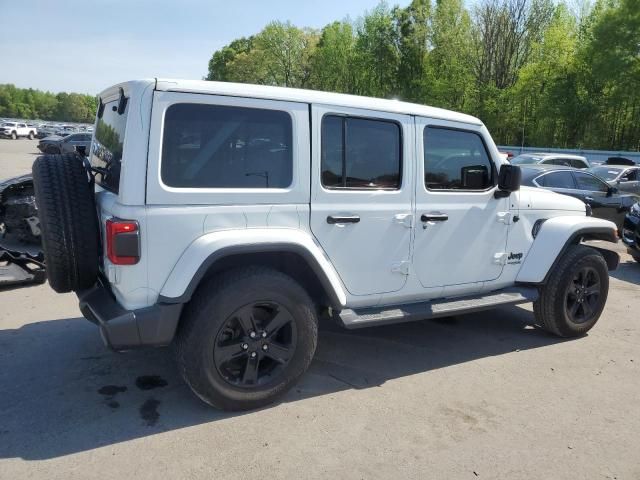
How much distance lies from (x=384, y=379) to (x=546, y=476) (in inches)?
52.9

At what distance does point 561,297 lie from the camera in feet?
15.7

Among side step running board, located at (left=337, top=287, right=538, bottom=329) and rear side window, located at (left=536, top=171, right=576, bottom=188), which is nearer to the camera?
side step running board, located at (left=337, top=287, right=538, bottom=329)

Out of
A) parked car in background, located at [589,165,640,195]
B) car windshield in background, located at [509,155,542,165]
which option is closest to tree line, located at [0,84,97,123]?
car windshield in background, located at [509,155,542,165]

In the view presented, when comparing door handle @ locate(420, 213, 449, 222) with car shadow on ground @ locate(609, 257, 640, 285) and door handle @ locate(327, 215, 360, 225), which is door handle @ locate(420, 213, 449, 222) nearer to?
door handle @ locate(327, 215, 360, 225)

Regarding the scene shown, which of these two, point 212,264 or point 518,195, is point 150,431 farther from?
point 518,195

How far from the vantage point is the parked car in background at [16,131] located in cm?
5221

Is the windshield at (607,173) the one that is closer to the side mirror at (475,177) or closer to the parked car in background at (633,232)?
the parked car in background at (633,232)

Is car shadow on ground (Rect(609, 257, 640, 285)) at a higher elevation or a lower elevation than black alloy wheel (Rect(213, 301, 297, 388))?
lower

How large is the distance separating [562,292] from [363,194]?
2.34 m

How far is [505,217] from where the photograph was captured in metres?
4.43

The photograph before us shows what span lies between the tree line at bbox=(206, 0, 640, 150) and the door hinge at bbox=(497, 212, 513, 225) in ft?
90.7

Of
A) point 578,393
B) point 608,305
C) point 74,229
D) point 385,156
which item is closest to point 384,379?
point 578,393

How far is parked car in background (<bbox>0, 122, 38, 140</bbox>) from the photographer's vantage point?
52213 mm

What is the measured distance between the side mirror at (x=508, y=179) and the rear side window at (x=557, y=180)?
595 cm
